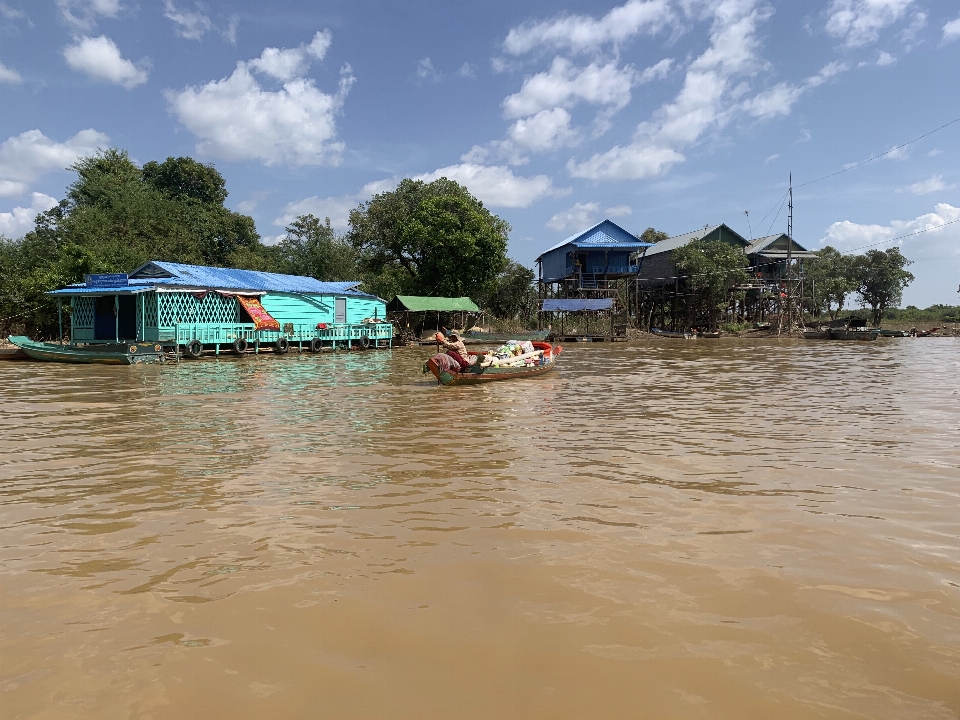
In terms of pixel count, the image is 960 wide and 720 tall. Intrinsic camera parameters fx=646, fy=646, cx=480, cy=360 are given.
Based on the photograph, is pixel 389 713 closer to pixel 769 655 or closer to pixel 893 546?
pixel 769 655

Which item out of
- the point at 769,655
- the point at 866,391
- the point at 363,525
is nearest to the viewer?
the point at 769,655

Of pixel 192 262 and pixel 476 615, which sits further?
pixel 192 262

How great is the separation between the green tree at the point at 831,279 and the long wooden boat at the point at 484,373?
42202 millimetres

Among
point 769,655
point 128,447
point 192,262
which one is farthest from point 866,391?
point 192,262

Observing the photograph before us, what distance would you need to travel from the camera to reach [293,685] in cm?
304

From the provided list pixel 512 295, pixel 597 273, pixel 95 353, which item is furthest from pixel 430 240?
Result: pixel 95 353

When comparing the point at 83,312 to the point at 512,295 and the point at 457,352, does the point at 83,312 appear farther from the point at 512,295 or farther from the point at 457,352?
the point at 512,295

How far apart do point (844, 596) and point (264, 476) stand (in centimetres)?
531

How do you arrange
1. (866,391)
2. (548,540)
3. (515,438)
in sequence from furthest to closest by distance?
(866,391) → (515,438) → (548,540)

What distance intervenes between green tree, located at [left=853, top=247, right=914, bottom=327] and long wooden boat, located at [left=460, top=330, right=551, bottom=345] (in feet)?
105

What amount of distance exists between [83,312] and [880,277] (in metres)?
57.1

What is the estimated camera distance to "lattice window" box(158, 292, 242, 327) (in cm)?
2475

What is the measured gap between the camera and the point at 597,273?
1796 inches

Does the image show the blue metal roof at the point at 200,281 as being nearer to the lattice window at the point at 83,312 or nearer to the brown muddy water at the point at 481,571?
the lattice window at the point at 83,312
